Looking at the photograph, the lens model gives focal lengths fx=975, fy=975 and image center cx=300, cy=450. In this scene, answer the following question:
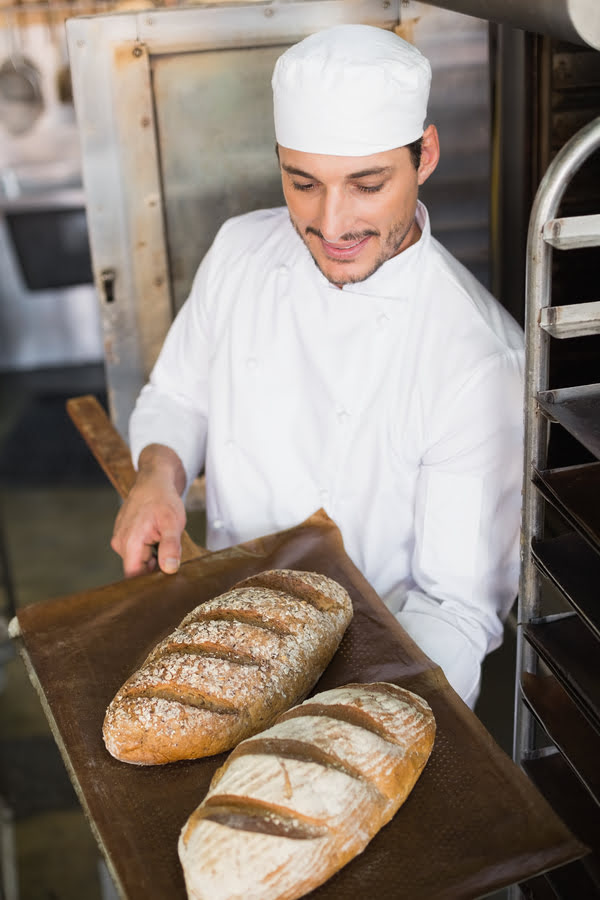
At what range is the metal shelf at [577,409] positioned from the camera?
1.02 metres

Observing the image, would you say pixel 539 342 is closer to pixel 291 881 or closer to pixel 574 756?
pixel 574 756

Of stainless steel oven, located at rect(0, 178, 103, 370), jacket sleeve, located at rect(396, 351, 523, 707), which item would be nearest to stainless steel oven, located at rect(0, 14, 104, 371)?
stainless steel oven, located at rect(0, 178, 103, 370)

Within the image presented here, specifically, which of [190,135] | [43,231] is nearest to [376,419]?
[190,135]

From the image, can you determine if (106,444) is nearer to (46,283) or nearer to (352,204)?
(352,204)

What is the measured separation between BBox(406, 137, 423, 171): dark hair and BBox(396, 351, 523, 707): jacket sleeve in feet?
0.98

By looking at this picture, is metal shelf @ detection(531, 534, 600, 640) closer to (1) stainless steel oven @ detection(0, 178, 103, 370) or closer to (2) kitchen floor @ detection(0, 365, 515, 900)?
(2) kitchen floor @ detection(0, 365, 515, 900)

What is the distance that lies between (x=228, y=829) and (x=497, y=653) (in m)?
1.06

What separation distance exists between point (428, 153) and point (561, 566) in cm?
62

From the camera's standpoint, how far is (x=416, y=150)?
1344 millimetres

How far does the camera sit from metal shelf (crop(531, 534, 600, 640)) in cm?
104

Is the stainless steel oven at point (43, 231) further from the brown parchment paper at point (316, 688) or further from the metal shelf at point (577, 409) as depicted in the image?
the metal shelf at point (577, 409)

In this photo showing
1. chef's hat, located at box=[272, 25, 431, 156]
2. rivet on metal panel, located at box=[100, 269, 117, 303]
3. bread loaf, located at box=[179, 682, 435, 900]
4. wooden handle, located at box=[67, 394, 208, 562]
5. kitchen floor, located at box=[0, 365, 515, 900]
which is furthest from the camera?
kitchen floor, located at box=[0, 365, 515, 900]

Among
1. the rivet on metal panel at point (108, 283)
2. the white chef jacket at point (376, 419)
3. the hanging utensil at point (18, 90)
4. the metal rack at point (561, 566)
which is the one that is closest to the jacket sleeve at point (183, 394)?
the white chef jacket at point (376, 419)

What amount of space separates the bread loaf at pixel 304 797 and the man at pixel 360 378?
322mm
